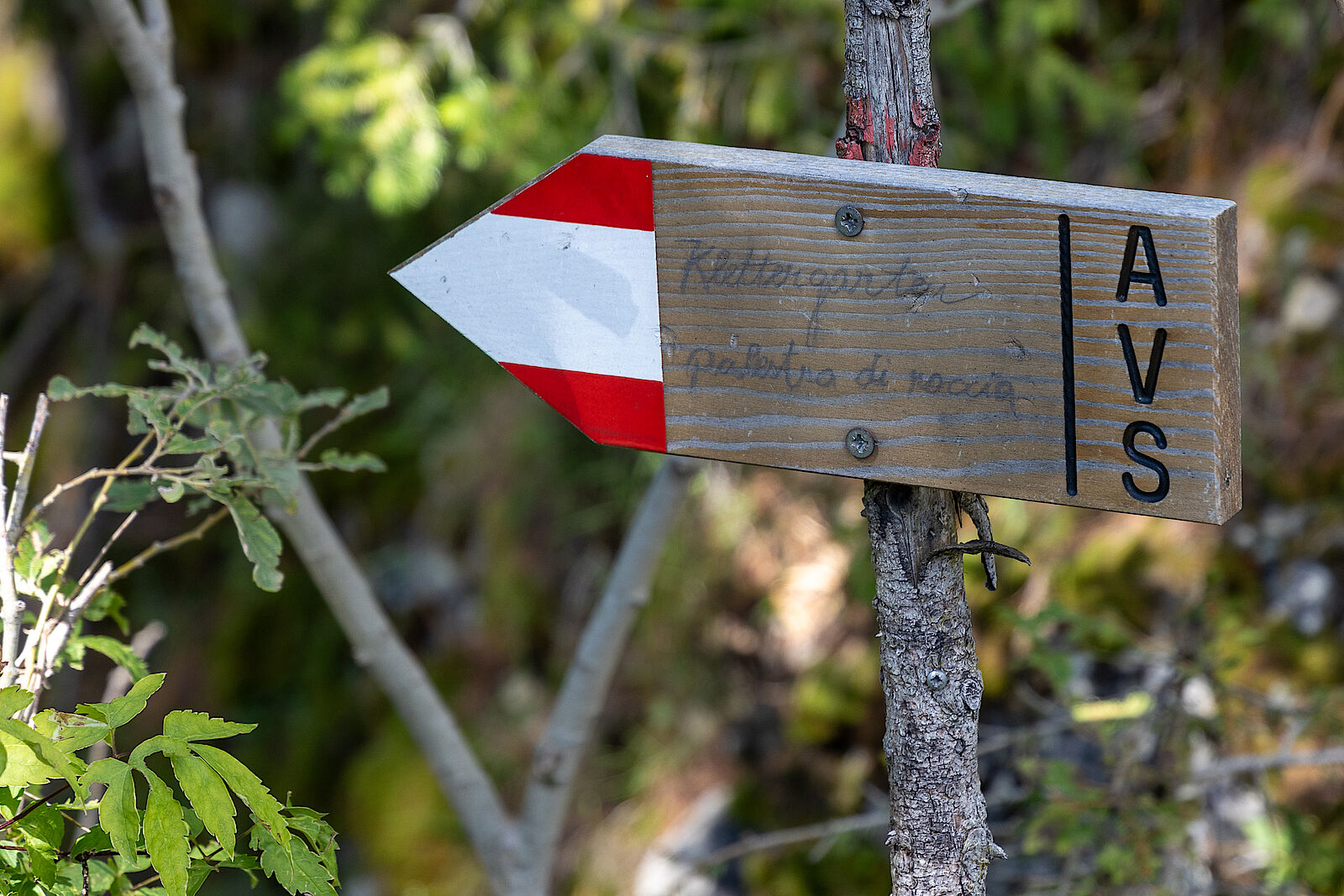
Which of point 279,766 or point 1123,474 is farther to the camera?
point 279,766

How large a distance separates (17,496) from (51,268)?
3.88 metres

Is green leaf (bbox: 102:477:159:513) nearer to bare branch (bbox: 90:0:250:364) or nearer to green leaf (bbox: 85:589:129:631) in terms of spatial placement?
green leaf (bbox: 85:589:129:631)

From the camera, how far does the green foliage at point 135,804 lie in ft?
2.56

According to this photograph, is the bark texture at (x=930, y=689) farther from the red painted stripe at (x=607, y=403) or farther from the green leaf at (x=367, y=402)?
the green leaf at (x=367, y=402)

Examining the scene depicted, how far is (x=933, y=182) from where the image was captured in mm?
842

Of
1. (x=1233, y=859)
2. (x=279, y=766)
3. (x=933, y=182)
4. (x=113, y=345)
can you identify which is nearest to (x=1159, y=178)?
(x=1233, y=859)

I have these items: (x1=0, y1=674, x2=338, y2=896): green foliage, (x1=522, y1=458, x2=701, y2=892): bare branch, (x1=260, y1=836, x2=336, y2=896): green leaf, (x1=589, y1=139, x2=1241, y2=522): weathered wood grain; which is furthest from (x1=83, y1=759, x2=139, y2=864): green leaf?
(x1=522, y1=458, x2=701, y2=892): bare branch

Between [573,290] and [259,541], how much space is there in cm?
48

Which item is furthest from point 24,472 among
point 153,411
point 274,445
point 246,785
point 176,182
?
point 176,182

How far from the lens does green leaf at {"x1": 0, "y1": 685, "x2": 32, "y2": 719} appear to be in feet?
2.52

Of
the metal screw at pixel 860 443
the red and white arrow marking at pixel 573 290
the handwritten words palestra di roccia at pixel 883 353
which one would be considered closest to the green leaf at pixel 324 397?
the red and white arrow marking at pixel 573 290

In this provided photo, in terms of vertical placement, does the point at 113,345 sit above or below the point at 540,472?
above

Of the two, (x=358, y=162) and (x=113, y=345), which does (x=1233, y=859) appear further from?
(x=113, y=345)

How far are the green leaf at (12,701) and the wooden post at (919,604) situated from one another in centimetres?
73
